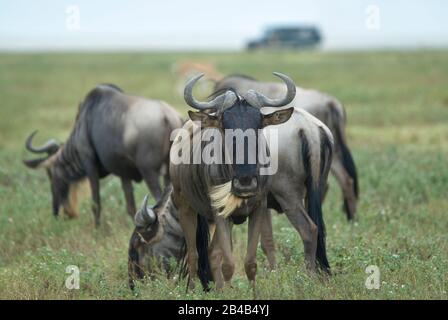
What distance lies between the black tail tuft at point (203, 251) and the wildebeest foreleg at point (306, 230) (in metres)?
0.72

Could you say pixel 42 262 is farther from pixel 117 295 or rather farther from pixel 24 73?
pixel 24 73

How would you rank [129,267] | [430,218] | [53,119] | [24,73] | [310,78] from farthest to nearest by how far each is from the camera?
[24,73]
[310,78]
[53,119]
[430,218]
[129,267]

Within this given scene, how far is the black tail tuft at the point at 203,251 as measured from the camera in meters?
7.44

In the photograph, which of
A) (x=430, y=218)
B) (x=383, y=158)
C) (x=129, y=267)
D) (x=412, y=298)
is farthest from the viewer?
(x=383, y=158)

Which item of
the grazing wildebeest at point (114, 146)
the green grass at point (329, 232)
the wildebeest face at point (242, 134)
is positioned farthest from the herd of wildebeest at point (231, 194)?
the grazing wildebeest at point (114, 146)

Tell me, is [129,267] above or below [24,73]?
below

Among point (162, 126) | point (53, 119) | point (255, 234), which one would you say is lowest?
point (255, 234)

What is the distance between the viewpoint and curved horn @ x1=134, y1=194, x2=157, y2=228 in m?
7.96

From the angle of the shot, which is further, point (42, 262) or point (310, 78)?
point (310, 78)

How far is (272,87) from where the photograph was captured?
11352mm

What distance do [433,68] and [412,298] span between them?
3082cm

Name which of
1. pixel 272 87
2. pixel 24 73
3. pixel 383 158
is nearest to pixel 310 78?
pixel 24 73

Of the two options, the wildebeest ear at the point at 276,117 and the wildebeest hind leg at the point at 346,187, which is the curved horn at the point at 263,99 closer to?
the wildebeest ear at the point at 276,117

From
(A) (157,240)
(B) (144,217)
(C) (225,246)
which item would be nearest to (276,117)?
(C) (225,246)
